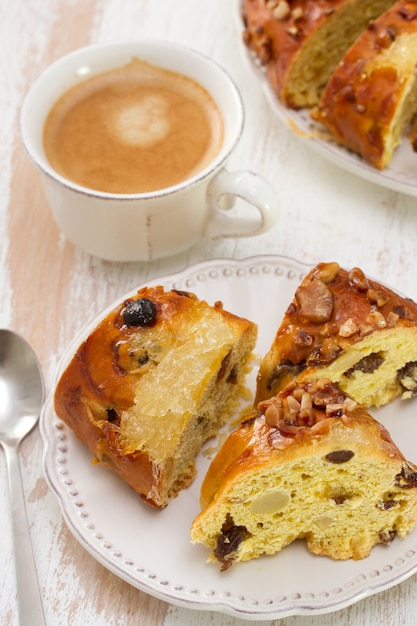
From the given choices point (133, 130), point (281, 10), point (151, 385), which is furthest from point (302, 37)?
point (151, 385)

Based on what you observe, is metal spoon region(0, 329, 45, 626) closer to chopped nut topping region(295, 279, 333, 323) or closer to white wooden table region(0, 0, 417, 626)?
white wooden table region(0, 0, 417, 626)

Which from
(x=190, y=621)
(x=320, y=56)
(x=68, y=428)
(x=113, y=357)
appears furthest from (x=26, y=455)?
(x=320, y=56)

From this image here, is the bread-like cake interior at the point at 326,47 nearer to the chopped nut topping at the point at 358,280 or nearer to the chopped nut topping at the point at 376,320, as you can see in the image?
the chopped nut topping at the point at 358,280

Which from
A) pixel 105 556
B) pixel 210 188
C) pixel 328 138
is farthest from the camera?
pixel 328 138

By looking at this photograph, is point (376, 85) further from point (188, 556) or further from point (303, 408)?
point (188, 556)

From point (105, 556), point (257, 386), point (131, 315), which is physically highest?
point (131, 315)

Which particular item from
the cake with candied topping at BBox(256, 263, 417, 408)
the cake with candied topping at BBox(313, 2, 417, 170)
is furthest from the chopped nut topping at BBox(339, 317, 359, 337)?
the cake with candied topping at BBox(313, 2, 417, 170)

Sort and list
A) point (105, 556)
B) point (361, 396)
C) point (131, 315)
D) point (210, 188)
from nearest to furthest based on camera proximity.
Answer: point (105, 556), point (131, 315), point (361, 396), point (210, 188)

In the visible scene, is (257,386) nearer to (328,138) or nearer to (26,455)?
(26,455)
